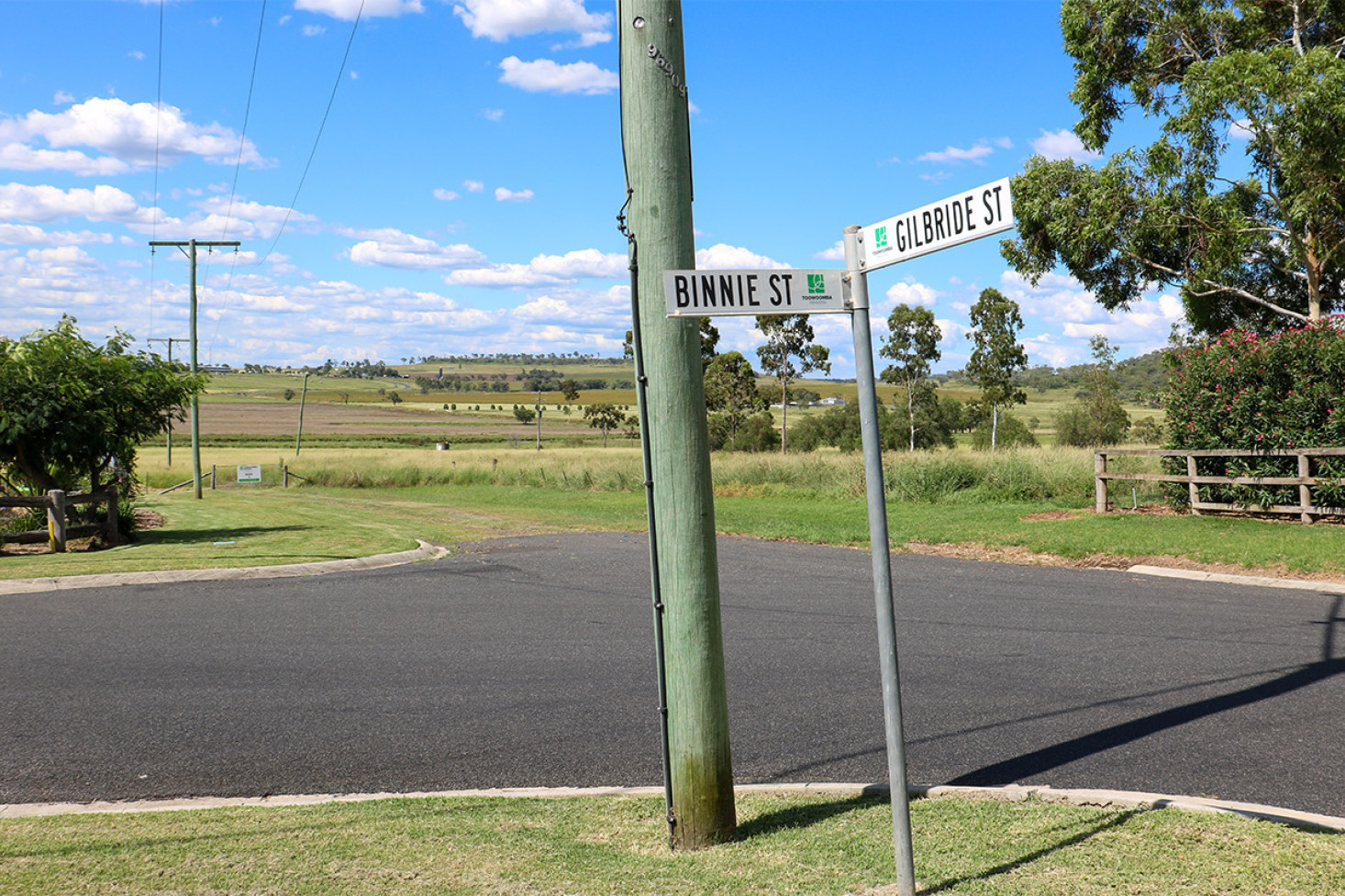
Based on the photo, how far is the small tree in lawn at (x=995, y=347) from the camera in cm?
4634

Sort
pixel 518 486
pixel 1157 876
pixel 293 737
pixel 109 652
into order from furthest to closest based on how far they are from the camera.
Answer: pixel 518 486 → pixel 109 652 → pixel 293 737 → pixel 1157 876

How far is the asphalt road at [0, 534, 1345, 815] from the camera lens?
542 cm

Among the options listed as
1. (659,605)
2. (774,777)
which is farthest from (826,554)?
(659,605)

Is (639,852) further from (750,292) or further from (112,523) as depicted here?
(112,523)

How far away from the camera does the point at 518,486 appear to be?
37.6m

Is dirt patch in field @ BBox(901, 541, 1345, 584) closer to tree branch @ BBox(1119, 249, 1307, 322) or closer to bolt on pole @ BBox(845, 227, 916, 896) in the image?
tree branch @ BBox(1119, 249, 1307, 322)

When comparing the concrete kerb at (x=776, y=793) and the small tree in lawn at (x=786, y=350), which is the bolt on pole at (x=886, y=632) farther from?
the small tree in lawn at (x=786, y=350)

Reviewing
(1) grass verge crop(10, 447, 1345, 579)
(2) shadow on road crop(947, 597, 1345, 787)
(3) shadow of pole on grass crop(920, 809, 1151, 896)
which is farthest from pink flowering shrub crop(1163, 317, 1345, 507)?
(3) shadow of pole on grass crop(920, 809, 1151, 896)

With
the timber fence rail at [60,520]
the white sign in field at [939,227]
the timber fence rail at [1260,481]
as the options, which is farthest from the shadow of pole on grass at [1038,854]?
the timber fence rail at [60,520]

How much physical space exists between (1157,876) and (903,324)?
49.4 metres

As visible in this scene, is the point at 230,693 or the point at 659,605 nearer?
the point at 659,605

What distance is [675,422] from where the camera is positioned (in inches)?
171

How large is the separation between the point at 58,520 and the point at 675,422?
14753mm

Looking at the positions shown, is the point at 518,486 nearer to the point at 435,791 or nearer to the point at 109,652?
the point at 109,652
